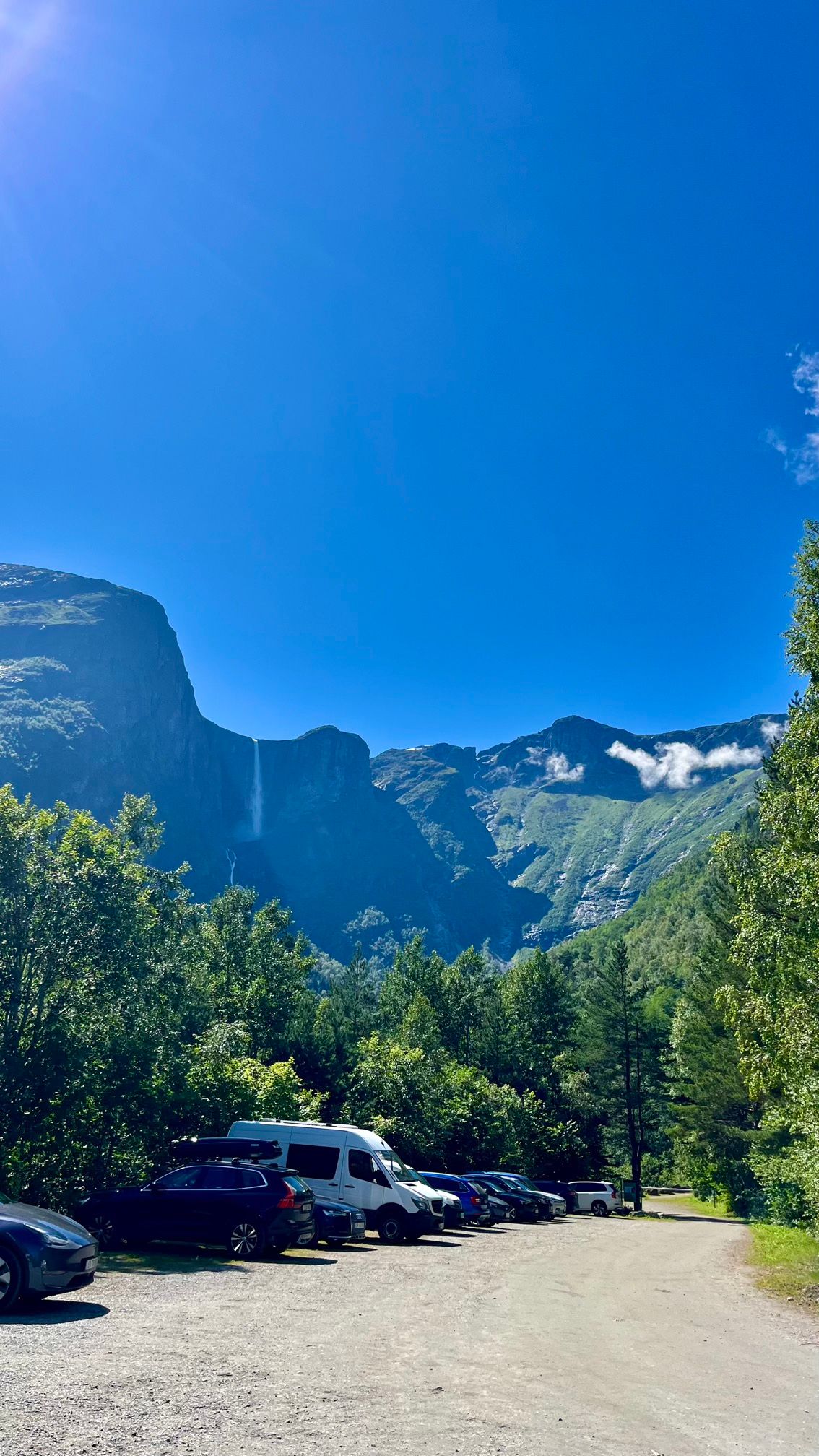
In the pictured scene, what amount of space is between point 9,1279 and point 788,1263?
19.5 metres

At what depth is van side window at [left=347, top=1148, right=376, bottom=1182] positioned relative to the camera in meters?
22.6

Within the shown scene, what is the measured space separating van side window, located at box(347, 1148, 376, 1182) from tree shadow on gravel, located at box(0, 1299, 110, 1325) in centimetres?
1236

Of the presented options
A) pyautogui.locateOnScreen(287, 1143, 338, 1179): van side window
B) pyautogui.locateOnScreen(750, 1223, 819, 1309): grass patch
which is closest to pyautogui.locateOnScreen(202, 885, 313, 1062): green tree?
pyautogui.locateOnScreen(287, 1143, 338, 1179): van side window

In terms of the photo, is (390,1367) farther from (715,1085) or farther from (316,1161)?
(715,1085)

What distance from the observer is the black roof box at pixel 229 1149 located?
2241 cm

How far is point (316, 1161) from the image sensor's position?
22.6m

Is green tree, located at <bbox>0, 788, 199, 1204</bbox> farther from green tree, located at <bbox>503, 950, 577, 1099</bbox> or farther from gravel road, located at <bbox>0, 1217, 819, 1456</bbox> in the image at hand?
green tree, located at <bbox>503, 950, 577, 1099</bbox>

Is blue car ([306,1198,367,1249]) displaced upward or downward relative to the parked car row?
downward

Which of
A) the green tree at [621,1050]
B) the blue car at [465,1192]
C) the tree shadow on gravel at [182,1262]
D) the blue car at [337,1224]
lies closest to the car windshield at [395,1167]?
the blue car at [337,1224]

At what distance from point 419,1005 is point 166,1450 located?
50.8m

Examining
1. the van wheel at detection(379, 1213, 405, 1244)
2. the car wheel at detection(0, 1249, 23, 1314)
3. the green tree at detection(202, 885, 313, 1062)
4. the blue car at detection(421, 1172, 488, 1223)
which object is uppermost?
the green tree at detection(202, 885, 313, 1062)

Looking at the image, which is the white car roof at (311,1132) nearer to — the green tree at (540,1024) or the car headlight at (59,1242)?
the car headlight at (59,1242)

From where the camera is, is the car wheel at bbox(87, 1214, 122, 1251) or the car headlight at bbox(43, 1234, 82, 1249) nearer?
the car headlight at bbox(43, 1234, 82, 1249)

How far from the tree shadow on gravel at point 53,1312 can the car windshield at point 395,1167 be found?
13.1 meters
